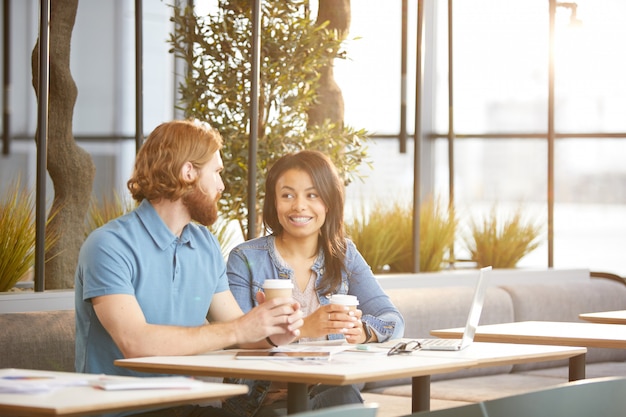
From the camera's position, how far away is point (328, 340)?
3.55 meters

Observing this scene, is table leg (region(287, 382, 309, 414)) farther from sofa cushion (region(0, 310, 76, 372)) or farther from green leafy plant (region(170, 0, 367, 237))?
green leafy plant (region(170, 0, 367, 237))

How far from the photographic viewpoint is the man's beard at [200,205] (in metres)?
3.13

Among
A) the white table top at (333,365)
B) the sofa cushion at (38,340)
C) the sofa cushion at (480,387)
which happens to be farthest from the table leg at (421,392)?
Result: the sofa cushion at (480,387)

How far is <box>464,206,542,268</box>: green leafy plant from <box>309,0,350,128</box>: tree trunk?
1.19 meters

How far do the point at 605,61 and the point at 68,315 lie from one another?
7507 mm

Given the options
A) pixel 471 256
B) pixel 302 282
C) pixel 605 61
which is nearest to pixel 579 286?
pixel 471 256

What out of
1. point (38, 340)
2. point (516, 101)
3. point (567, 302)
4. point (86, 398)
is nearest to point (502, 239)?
point (567, 302)

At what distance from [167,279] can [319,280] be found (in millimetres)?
759

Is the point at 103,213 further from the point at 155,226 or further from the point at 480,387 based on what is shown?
the point at 155,226

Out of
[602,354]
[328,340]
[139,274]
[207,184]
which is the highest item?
[207,184]

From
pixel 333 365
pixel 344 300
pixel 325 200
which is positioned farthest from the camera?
pixel 325 200

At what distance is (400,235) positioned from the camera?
6.45 meters

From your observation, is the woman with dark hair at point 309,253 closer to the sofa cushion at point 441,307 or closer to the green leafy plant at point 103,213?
the sofa cushion at point 441,307

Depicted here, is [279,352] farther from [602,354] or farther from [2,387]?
[602,354]
